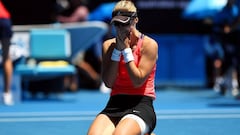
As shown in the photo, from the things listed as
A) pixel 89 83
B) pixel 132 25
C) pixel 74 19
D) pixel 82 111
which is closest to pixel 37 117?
pixel 82 111

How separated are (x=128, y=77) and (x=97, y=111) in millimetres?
2799

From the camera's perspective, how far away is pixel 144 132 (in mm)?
3658

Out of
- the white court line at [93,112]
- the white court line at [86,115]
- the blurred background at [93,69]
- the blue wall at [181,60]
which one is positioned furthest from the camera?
the blue wall at [181,60]

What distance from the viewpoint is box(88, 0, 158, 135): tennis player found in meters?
3.61

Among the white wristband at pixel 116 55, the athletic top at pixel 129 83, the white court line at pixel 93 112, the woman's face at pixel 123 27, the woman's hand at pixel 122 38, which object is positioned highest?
the woman's face at pixel 123 27

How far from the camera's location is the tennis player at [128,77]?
3.61 meters

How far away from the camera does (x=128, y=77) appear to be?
380 centimetres

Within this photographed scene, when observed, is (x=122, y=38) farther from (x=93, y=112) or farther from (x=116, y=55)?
(x=93, y=112)

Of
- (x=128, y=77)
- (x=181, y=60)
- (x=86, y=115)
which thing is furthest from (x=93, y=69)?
(x=128, y=77)

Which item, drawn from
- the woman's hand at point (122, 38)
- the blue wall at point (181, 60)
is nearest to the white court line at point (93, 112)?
the woman's hand at point (122, 38)

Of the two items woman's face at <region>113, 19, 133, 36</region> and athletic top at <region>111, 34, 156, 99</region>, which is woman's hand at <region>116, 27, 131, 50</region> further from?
athletic top at <region>111, 34, 156, 99</region>

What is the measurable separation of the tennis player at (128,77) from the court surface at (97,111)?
103 centimetres

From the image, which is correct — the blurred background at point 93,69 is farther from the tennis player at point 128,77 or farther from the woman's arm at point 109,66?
the woman's arm at point 109,66

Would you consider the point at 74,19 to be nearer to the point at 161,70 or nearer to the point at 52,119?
the point at 161,70
